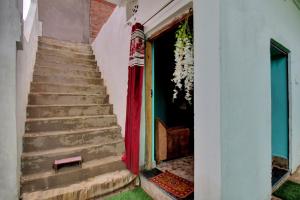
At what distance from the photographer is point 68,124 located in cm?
256

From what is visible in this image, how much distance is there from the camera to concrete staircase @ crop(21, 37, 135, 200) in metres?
1.91

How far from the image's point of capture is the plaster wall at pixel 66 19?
18.7 feet

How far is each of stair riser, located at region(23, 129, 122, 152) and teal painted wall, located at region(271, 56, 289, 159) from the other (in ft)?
8.47

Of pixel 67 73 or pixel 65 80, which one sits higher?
pixel 67 73

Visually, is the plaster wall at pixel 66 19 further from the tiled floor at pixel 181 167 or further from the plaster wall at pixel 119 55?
the tiled floor at pixel 181 167

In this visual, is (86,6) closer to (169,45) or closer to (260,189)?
(169,45)

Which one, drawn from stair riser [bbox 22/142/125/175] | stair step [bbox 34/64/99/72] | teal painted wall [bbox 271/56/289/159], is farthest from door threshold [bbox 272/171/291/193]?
stair step [bbox 34/64/99/72]

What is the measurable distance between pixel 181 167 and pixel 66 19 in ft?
21.3

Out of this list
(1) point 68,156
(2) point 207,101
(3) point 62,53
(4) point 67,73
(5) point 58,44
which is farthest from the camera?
(5) point 58,44

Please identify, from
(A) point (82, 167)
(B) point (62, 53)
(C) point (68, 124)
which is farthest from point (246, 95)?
(B) point (62, 53)

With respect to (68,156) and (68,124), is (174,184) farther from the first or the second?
(68,124)

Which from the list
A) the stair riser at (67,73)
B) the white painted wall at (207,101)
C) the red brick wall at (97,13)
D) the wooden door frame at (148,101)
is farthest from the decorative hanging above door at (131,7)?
the red brick wall at (97,13)

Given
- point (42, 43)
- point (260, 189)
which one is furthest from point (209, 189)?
point (42, 43)

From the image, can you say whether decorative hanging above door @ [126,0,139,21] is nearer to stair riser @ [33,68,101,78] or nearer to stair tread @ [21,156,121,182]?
stair riser @ [33,68,101,78]
